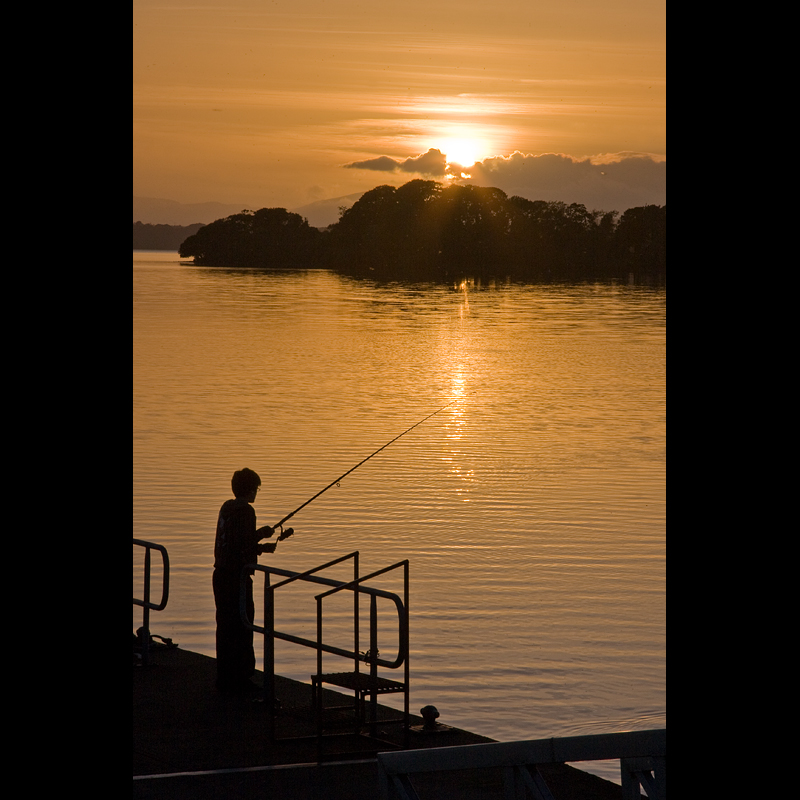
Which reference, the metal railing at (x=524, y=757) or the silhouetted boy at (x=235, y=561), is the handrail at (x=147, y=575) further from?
→ the metal railing at (x=524, y=757)

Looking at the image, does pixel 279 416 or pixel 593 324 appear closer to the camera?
pixel 279 416

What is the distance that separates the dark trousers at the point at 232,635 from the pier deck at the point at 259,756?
5.8 inches

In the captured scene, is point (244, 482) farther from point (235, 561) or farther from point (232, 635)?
point (232, 635)

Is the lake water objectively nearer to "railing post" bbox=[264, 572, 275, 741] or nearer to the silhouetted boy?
the silhouetted boy

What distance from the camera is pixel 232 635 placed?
7.25 m

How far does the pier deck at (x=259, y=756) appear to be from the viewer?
18.4ft

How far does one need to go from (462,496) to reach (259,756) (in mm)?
14895

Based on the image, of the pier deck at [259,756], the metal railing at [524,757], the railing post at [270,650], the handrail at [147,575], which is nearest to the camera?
the metal railing at [524,757]

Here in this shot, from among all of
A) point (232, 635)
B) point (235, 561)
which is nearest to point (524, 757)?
point (235, 561)

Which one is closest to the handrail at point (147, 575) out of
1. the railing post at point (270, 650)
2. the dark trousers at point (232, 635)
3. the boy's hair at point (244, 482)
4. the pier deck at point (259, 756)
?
the dark trousers at point (232, 635)
